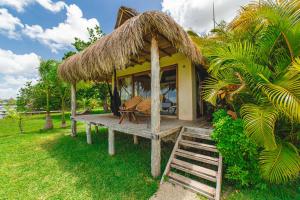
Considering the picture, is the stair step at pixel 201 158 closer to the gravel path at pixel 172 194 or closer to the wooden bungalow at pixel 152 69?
the wooden bungalow at pixel 152 69

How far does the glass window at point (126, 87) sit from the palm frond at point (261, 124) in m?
6.08

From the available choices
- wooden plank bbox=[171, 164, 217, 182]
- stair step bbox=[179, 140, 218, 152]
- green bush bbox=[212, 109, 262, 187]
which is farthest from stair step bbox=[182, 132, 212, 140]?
wooden plank bbox=[171, 164, 217, 182]

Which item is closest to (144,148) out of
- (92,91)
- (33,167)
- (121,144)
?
(121,144)

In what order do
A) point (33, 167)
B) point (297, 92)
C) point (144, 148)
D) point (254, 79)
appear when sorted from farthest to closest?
point (144, 148) → point (33, 167) → point (254, 79) → point (297, 92)

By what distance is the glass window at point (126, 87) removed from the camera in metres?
8.32

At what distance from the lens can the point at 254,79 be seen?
297cm

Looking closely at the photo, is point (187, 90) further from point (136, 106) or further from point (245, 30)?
point (245, 30)

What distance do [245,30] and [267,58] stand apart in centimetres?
134

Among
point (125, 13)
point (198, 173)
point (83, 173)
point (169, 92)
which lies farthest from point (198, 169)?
point (125, 13)

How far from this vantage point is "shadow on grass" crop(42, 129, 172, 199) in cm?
340

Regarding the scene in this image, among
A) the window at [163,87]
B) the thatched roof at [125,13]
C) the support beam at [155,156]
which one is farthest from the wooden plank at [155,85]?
the thatched roof at [125,13]

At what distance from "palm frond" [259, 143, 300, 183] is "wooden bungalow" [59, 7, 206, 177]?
2000mm

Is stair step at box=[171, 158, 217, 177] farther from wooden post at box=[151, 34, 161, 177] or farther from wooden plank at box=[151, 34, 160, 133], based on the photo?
wooden plank at box=[151, 34, 160, 133]

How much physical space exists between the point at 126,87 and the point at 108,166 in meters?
4.82
